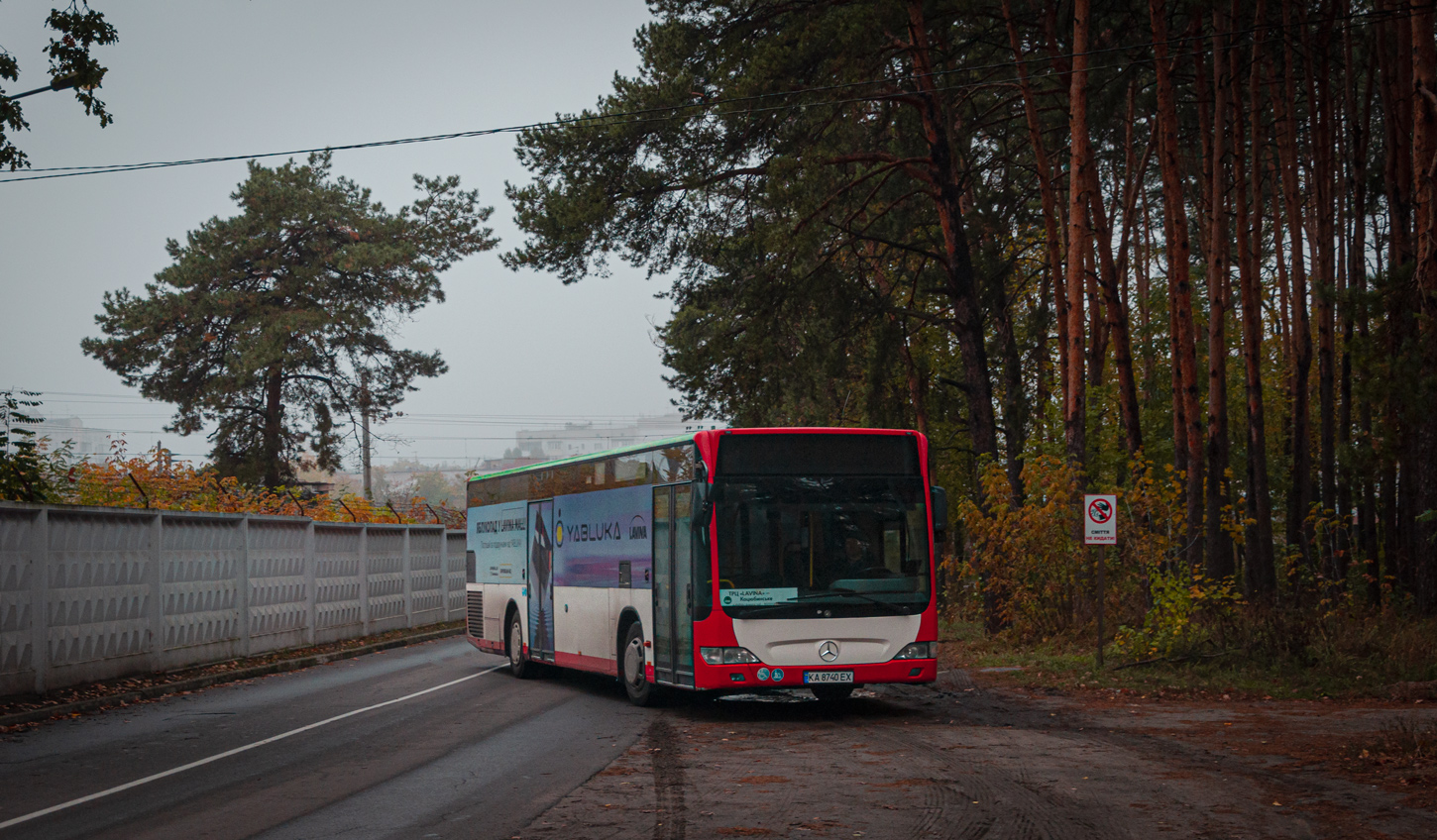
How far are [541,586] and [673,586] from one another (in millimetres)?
5456

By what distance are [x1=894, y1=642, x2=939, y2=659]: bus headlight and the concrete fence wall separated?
9733mm

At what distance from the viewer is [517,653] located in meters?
21.4

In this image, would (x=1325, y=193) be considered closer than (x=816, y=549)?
No

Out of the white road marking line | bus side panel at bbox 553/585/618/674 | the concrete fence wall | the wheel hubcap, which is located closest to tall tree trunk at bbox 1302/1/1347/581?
bus side panel at bbox 553/585/618/674

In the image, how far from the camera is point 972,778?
10211 millimetres

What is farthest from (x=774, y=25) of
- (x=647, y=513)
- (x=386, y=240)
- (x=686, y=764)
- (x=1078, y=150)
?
(x=386, y=240)

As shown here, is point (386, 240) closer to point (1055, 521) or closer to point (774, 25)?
point (774, 25)

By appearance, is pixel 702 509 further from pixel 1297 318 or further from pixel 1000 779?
pixel 1297 318

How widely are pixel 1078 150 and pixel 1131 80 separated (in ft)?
21.0

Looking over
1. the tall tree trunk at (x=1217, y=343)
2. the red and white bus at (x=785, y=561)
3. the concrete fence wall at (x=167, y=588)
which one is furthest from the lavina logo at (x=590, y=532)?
the tall tree trunk at (x=1217, y=343)

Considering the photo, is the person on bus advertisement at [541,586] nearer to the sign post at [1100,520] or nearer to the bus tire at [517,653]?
the bus tire at [517,653]

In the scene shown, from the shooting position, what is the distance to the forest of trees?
22.3 metres

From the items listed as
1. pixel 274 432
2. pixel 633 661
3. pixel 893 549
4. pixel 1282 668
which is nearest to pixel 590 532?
pixel 633 661

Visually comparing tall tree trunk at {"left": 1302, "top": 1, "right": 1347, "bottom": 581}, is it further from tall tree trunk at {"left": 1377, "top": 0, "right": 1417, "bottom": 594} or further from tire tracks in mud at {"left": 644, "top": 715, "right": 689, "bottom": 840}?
tire tracks in mud at {"left": 644, "top": 715, "right": 689, "bottom": 840}
